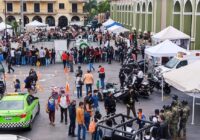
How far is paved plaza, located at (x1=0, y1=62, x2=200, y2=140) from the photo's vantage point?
1599cm

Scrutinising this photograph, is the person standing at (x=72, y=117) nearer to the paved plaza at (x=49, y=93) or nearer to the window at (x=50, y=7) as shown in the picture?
the paved plaza at (x=49, y=93)

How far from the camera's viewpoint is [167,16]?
134 ft

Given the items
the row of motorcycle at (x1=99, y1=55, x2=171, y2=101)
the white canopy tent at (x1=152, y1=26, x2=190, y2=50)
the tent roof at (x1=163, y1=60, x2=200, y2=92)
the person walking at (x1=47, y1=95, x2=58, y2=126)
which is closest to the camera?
the person walking at (x1=47, y1=95, x2=58, y2=126)

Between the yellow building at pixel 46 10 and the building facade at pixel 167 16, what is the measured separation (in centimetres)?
2995

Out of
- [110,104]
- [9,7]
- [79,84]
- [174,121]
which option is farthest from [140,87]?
[9,7]

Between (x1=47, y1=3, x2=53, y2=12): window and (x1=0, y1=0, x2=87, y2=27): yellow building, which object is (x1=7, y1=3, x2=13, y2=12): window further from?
(x1=47, y1=3, x2=53, y2=12): window

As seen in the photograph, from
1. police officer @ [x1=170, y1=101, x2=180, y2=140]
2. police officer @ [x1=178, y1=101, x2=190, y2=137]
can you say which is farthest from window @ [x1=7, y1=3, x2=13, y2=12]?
police officer @ [x1=170, y1=101, x2=180, y2=140]

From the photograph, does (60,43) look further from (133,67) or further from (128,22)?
(128,22)

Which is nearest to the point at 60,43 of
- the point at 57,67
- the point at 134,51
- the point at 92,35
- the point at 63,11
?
the point at 57,67

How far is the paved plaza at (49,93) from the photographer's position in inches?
630

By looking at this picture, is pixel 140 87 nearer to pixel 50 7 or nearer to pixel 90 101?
pixel 90 101

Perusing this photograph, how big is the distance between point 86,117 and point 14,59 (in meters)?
20.7

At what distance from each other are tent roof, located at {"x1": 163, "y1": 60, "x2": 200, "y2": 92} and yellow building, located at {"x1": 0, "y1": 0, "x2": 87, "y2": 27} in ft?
232

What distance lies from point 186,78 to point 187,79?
0.53 feet
